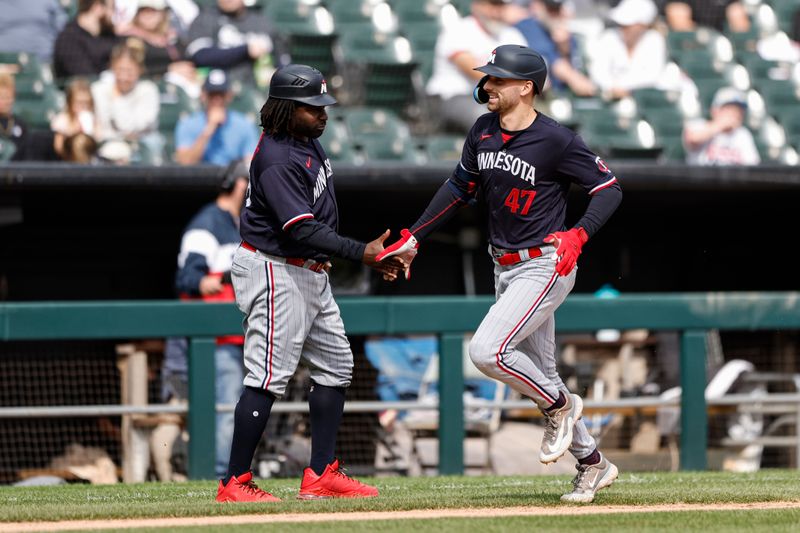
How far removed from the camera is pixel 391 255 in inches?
196

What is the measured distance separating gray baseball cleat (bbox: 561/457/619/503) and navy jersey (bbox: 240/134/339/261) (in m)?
1.28

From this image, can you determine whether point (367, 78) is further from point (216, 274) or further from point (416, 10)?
point (216, 274)

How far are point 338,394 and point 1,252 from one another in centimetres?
447

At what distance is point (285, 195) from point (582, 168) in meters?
1.09

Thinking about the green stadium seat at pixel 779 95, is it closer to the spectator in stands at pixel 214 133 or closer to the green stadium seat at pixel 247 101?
the green stadium seat at pixel 247 101

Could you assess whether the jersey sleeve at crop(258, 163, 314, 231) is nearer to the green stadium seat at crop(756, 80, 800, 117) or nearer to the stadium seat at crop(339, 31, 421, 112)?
the stadium seat at crop(339, 31, 421, 112)

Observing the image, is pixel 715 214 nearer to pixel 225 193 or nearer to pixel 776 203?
pixel 776 203

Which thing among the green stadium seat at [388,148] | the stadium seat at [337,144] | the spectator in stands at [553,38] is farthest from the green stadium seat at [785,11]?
the stadium seat at [337,144]

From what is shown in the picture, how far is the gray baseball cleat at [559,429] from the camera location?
4855mm

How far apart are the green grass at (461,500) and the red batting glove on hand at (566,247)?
0.88 meters

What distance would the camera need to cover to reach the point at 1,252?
8.87 metres

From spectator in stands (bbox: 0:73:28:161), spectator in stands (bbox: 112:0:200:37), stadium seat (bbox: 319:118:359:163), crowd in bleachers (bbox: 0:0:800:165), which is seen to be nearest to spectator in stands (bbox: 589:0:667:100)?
crowd in bleachers (bbox: 0:0:800:165)

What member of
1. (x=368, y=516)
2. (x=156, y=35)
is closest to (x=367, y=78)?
(x=156, y=35)

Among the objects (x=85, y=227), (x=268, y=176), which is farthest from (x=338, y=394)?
(x=85, y=227)
